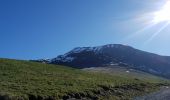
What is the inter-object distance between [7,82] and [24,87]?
12.8 feet

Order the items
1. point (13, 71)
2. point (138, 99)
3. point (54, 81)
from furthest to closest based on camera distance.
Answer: point (13, 71)
point (54, 81)
point (138, 99)

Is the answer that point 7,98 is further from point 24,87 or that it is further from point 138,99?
point 138,99

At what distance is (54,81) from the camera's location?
5488 cm

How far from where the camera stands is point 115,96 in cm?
5156

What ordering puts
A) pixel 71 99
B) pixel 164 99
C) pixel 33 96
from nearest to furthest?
pixel 33 96, pixel 71 99, pixel 164 99

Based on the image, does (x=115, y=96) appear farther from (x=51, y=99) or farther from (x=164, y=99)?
(x=51, y=99)

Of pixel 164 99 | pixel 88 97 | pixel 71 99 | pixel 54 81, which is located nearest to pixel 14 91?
pixel 71 99

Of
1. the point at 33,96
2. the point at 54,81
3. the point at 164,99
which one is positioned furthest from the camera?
the point at 54,81

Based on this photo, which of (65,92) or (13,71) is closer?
(65,92)

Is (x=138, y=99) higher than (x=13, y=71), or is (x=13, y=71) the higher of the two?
(x=13, y=71)

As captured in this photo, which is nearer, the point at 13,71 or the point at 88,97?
the point at 88,97

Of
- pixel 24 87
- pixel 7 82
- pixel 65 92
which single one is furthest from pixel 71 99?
pixel 7 82

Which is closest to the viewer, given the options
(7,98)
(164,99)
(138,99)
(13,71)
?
(7,98)

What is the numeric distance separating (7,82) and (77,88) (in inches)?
363
